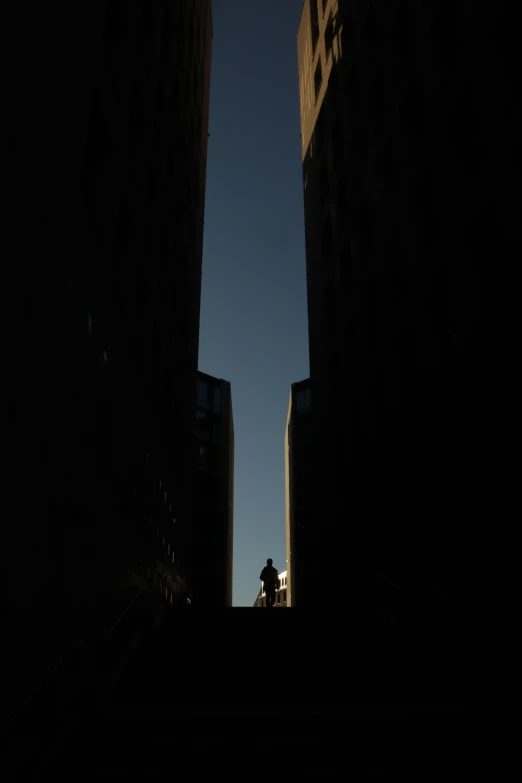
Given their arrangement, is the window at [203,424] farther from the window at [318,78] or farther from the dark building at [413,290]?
the dark building at [413,290]

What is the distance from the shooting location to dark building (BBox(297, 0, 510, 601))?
11.5m

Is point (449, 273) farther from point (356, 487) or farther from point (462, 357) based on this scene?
point (356, 487)

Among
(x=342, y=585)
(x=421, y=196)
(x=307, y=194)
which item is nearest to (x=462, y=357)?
(x=421, y=196)

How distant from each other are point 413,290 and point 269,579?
38.3 feet

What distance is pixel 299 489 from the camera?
61875mm

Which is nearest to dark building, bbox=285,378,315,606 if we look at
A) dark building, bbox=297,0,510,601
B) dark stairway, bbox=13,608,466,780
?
dark building, bbox=297,0,510,601

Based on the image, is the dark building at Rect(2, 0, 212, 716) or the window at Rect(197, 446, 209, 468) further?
the window at Rect(197, 446, 209, 468)

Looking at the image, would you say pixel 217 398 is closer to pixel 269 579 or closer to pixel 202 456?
pixel 202 456

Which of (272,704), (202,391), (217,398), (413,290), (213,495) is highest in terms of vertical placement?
(202,391)

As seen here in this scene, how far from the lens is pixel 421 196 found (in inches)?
602

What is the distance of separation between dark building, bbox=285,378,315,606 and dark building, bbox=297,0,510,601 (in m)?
36.5

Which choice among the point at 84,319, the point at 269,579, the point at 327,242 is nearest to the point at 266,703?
the point at 84,319

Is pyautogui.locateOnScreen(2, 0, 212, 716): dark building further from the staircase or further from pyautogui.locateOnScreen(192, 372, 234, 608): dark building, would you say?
pyautogui.locateOnScreen(192, 372, 234, 608): dark building

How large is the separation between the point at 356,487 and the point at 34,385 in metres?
13.6
